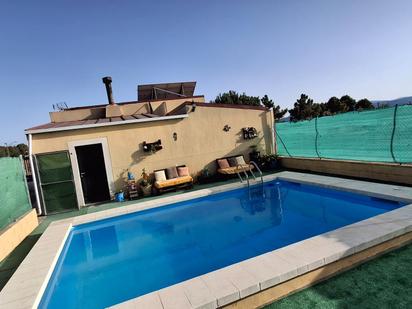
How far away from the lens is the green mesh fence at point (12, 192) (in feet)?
20.2

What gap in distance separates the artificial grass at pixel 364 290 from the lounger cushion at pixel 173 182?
23.2 ft

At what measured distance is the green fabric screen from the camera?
9102mm

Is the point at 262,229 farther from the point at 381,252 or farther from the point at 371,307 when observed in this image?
the point at 371,307

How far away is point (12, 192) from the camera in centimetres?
689

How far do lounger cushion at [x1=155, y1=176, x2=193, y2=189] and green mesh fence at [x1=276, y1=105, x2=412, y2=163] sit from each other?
16.4 feet

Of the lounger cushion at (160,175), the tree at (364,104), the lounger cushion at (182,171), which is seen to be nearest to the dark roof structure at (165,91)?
the lounger cushion at (182,171)

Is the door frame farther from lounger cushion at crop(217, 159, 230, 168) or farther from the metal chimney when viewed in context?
lounger cushion at crop(217, 159, 230, 168)

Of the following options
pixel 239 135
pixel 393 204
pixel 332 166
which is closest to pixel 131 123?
pixel 239 135

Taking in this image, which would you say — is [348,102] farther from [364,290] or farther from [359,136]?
[364,290]

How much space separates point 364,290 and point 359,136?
6393 mm

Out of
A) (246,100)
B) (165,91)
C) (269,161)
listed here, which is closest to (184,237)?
(269,161)

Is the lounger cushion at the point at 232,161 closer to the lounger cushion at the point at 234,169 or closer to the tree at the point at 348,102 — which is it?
the lounger cushion at the point at 234,169

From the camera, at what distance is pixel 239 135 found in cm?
1195

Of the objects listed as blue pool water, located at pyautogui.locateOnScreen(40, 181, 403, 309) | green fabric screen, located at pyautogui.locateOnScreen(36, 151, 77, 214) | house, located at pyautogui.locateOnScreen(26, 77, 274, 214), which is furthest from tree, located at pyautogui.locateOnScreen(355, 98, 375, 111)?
green fabric screen, located at pyautogui.locateOnScreen(36, 151, 77, 214)
